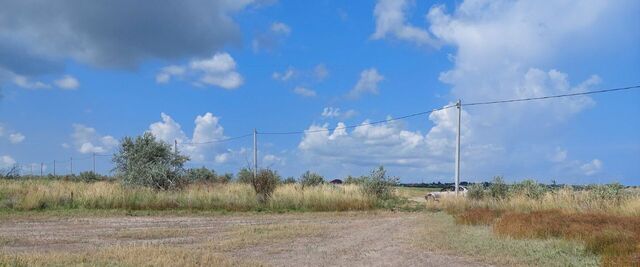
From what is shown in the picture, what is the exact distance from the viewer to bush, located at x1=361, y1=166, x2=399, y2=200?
3362 cm

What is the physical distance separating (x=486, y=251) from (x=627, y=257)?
3.14 metres

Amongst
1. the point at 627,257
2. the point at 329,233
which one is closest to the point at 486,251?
the point at 627,257

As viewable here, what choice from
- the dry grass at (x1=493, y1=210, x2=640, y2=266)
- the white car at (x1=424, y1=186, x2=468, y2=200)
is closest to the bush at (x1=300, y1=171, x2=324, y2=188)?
the white car at (x1=424, y1=186, x2=468, y2=200)

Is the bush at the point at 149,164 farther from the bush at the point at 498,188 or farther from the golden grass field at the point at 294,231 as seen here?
the bush at the point at 498,188

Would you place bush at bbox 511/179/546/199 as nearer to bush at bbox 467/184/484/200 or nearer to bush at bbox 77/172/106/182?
bush at bbox 467/184/484/200

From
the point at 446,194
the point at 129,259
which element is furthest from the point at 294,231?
the point at 446,194

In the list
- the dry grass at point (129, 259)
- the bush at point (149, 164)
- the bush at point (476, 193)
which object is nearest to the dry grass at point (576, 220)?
the bush at point (476, 193)

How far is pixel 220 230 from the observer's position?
62.9 ft

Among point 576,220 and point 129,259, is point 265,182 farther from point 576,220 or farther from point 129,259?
Result: point 129,259

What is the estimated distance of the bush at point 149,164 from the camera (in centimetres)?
3534

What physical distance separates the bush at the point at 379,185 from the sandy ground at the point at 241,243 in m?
9.44

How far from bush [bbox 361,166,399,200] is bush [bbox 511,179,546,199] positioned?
656cm

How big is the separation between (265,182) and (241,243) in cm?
1782

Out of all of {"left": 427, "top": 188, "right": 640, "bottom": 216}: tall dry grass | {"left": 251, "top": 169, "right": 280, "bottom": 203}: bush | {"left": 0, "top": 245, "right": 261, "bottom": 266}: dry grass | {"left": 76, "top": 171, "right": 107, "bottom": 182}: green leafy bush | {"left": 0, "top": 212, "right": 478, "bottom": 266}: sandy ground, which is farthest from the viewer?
{"left": 76, "top": 171, "right": 107, "bottom": 182}: green leafy bush
